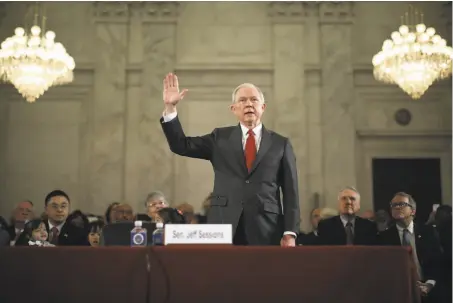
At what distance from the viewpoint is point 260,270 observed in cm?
220

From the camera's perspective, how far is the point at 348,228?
5461mm

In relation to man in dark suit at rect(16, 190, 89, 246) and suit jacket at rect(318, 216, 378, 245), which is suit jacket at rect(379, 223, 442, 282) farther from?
man in dark suit at rect(16, 190, 89, 246)

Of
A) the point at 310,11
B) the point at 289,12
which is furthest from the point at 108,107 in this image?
the point at 310,11

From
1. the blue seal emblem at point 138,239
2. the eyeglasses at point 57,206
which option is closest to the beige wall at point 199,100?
the eyeglasses at point 57,206

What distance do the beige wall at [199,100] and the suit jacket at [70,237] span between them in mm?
4916

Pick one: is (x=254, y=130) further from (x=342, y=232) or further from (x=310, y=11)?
(x=310, y=11)

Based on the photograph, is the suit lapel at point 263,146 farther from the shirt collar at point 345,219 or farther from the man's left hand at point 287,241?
the shirt collar at point 345,219

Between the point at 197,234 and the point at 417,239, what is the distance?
11.8 feet

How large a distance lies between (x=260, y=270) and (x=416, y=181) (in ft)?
29.5

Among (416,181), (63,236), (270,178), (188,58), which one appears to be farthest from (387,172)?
(270,178)

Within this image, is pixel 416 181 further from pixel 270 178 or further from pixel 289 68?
pixel 270 178

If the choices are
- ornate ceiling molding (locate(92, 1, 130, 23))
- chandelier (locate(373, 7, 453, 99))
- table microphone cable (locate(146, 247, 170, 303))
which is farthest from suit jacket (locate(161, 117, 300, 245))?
ornate ceiling molding (locate(92, 1, 130, 23))

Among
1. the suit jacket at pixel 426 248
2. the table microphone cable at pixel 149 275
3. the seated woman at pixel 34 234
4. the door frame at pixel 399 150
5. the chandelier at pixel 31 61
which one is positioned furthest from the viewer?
the door frame at pixel 399 150

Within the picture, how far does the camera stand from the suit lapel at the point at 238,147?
338cm
